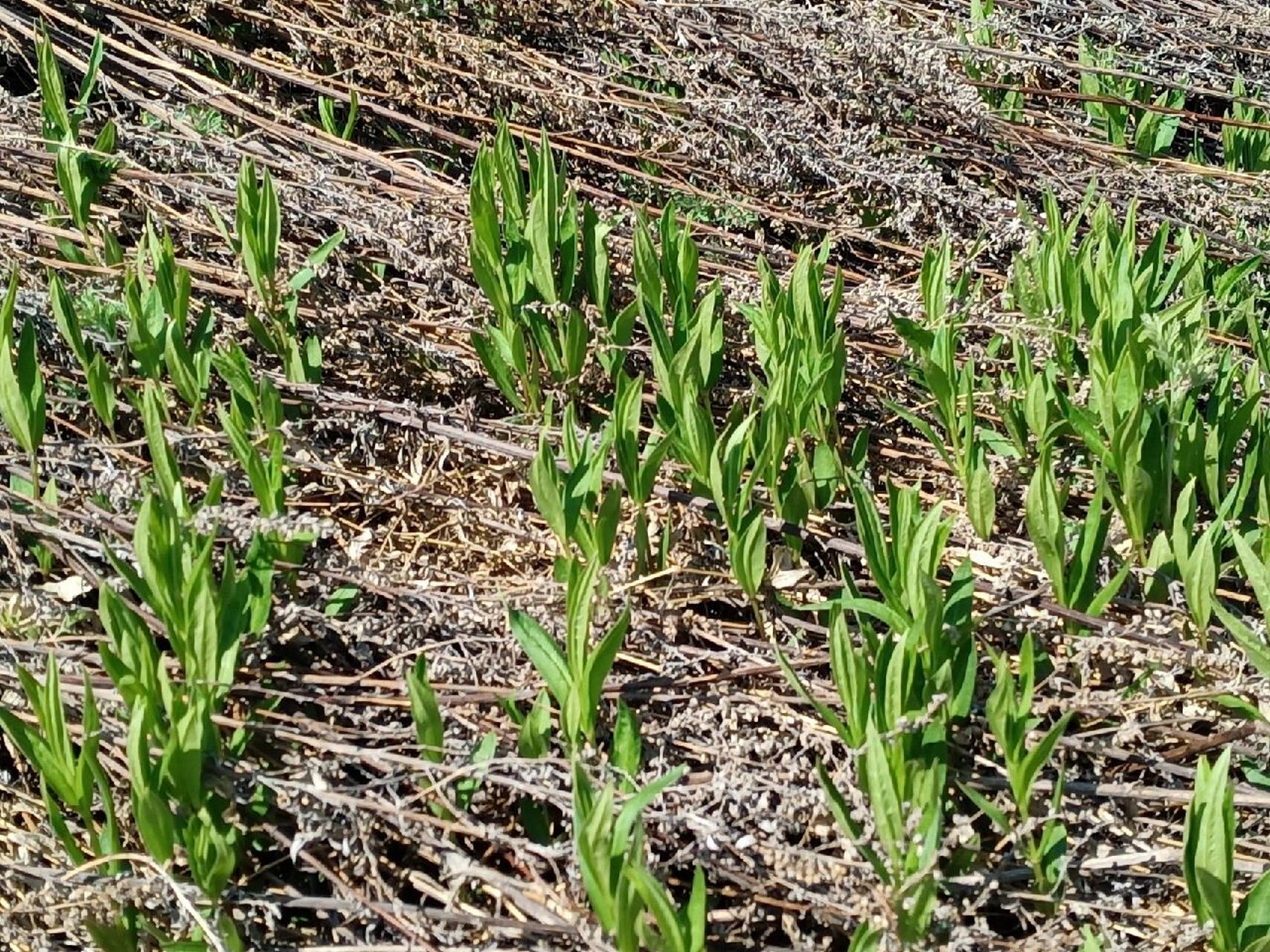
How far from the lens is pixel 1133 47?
12.1 ft

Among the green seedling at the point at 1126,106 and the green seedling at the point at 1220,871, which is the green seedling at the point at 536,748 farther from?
the green seedling at the point at 1126,106

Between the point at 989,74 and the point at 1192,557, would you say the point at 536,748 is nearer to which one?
the point at 1192,557

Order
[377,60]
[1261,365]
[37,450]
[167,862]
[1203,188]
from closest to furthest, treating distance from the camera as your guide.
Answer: [167,862]
[37,450]
[1261,365]
[1203,188]
[377,60]

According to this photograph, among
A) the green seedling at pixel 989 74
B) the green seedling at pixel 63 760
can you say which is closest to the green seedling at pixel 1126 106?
the green seedling at pixel 989 74

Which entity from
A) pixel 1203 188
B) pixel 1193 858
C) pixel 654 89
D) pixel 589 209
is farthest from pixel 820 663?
pixel 654 89

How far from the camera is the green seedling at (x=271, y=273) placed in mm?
2420

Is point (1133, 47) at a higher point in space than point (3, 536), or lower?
higher

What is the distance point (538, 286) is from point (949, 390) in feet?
2.45

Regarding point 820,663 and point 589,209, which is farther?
point 589,209

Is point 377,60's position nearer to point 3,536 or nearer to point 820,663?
point 3,536

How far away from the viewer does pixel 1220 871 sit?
1.50 metres

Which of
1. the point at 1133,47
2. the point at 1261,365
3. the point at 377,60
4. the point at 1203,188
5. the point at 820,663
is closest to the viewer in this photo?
the point at 820,663

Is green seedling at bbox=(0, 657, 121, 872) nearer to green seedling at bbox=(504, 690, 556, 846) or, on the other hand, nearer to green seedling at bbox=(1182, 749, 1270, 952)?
green seedling at bbox=(504, 690, 556, 846)

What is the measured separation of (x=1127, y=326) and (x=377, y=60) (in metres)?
1.94
